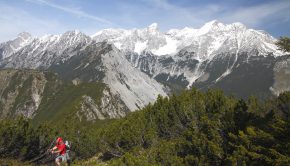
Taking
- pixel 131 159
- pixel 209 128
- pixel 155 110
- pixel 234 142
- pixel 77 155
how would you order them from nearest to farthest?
pixel 131 159 < pixel 234 142 < pixel 209 128 < pixel 155 110 < pixel 77 155

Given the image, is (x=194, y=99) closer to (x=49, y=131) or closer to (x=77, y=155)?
(x=49, y=131)

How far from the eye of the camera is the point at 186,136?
186 feet

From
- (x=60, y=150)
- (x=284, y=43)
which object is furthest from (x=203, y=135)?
(x=60, y=150)

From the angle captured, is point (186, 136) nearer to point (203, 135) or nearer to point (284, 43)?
point (203, 135)

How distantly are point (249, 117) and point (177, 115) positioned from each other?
27.9m

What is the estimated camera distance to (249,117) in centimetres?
5728

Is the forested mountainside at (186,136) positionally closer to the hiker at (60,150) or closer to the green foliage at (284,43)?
the hiker at (60,150)

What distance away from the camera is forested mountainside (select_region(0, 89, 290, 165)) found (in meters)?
43.6

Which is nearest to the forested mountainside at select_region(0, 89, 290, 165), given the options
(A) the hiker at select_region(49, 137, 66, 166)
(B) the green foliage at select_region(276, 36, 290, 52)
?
Result: (A) the hiker at select_region(49, 137, 66, 166)

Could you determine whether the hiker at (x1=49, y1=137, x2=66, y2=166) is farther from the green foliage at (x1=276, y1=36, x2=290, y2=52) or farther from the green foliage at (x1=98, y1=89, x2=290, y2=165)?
the green foliage at (x1=276, y1=36, x2=290, y2=52)

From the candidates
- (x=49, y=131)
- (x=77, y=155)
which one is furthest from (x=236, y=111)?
(x=77, y=155)

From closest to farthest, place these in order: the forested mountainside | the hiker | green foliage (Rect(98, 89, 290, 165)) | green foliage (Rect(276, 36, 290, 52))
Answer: the hiker
green foliage (Rect(276, 36, 290, 52))
green foliage (Rect(98, 89, 290, 165))
the forested mountainside

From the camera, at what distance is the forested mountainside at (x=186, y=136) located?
143ft

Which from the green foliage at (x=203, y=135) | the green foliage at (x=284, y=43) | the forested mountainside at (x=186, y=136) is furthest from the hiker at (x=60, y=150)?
Answer: the green foliage at (x=284, y=43)
